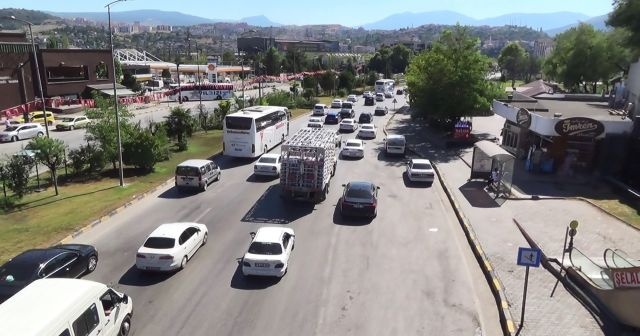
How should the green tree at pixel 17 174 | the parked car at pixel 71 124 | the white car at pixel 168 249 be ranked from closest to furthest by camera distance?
the white car at pixel 168 249 → the green tree at pixel 17 174 → the parked car at pixel 71 124

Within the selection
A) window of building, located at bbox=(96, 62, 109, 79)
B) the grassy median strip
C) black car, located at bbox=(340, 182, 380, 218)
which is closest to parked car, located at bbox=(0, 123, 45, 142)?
the grassy median strip

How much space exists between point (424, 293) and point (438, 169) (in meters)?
17.9

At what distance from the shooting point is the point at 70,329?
1016cm

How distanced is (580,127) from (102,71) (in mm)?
68405

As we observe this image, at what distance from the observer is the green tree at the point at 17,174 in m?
23.5

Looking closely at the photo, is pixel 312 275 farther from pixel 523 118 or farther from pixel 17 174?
pixel 523 118

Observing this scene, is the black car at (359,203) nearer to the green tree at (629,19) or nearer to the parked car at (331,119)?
the green tree at (629,19)

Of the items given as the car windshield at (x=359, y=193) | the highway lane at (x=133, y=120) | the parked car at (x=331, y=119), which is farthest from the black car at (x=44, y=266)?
the parked car at (x=331, y=119)

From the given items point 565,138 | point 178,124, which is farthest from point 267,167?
point 565,138

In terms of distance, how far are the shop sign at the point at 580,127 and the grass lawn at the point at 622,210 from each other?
17.7 ft

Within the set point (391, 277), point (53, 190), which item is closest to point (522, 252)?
point (391, 277)

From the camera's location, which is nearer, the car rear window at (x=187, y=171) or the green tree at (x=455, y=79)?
the car rear window at (x=187, y=171)

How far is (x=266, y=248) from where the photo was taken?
15.8 m

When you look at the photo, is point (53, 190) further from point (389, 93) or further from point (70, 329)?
point (389, 93)
